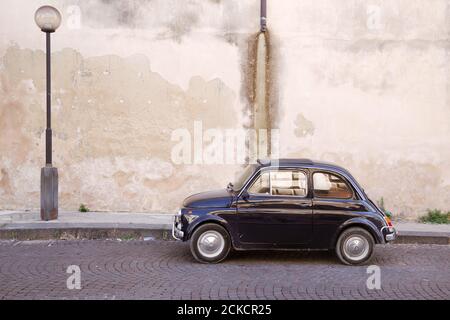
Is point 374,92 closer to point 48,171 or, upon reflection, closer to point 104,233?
point 104,233

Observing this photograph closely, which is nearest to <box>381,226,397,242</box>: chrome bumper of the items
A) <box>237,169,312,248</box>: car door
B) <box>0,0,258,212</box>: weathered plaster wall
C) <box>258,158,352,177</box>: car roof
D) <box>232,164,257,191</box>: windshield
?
<box>258,158,352,177</box>: car roof

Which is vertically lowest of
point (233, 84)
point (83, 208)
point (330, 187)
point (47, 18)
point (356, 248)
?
point (356, 248)

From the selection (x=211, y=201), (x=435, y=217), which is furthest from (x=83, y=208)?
(x=435, y=217)

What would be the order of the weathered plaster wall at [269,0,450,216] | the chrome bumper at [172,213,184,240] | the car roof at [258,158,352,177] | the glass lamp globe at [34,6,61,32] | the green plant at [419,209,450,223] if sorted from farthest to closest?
the weathered plaster wall at [269,0,450,216] < the green plant at [419,209,450,223] < the glass lamp globe at [34,6,61,32] < the car roof at [258,158,352,177] < the chrome bumper at [172,213,184,240]

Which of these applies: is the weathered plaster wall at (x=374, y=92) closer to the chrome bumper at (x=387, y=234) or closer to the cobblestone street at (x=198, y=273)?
the cobblestone street at (x=198, y=273)

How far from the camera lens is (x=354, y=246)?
8062 mm

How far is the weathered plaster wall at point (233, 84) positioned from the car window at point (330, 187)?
3.44 m

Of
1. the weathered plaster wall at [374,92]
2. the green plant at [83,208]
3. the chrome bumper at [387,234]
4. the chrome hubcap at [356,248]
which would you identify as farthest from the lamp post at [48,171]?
the chrome bumper at [387,234]

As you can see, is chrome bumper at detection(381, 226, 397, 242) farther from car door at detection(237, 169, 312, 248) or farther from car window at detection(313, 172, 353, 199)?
car door at detection(237, 169, 312, 248)

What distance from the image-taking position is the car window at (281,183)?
8.20m

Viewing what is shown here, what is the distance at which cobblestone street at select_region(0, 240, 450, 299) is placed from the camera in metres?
6.60

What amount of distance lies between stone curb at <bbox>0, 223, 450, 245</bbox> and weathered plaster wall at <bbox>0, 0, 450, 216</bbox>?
1.90 metres

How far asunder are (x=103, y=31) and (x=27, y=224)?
4.28 metres

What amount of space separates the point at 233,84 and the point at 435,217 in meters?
4.96
